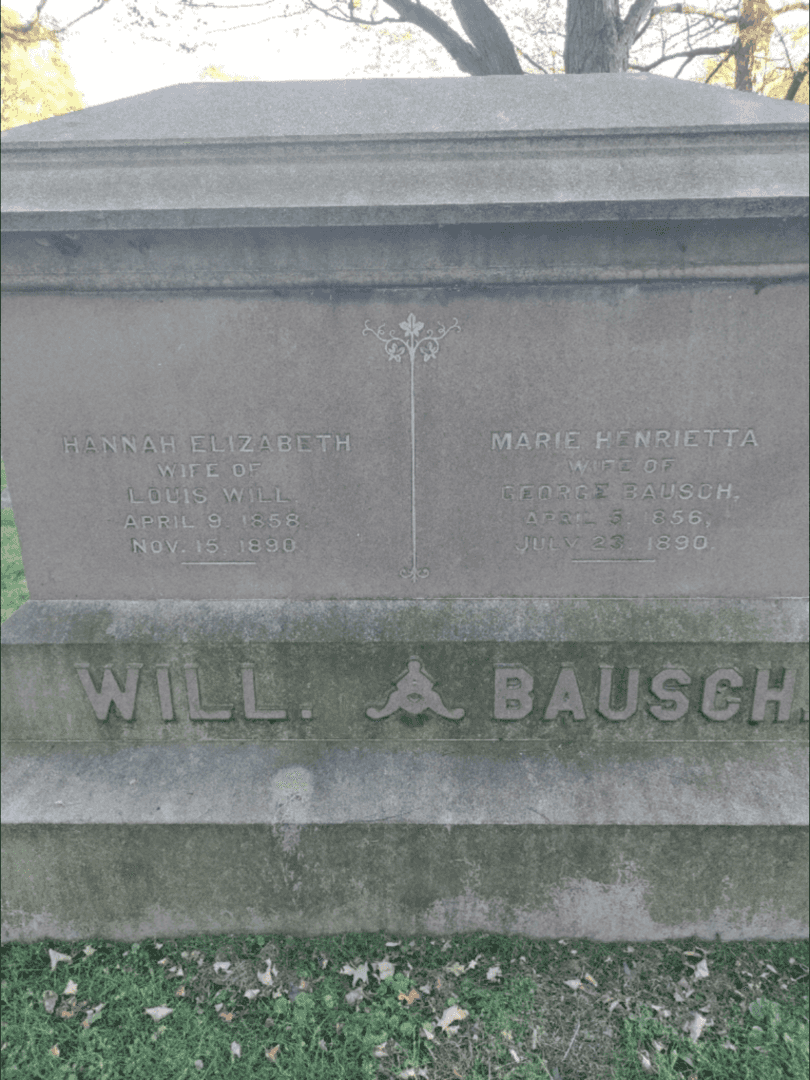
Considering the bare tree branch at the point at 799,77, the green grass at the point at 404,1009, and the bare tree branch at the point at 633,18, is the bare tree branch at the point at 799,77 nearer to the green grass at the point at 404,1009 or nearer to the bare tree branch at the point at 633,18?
the bare tree branch at the point at 633,18

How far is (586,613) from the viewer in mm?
3158

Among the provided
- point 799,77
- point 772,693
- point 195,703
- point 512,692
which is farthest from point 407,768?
point 799,77

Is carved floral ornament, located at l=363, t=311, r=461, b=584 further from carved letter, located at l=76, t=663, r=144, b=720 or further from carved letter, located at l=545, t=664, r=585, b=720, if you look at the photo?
carved letter, located at l=76, t=663, r=144, b=720

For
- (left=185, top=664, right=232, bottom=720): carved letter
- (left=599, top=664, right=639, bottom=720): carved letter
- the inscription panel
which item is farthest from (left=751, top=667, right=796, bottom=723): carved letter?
(left=185, top=664, right=232, bottom=720): carved letter

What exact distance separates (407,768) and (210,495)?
1553 mm

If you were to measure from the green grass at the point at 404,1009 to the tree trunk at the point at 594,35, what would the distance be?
33.2 ft

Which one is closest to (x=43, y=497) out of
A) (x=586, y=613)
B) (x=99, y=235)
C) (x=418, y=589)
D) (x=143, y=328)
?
(x=143, y=328)

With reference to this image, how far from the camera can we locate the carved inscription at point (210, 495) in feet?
10.1

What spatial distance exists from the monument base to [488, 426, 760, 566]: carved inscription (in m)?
0.29

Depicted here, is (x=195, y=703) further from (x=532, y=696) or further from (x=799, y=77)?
(x=799, y=77)

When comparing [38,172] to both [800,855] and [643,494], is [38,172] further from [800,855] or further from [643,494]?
[800,855]

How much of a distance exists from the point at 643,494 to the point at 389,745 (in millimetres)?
1653

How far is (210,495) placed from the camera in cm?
314

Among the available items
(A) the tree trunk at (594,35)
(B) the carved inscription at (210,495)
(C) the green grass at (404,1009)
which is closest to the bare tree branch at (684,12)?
(A) the tree trunk at (594,35)
